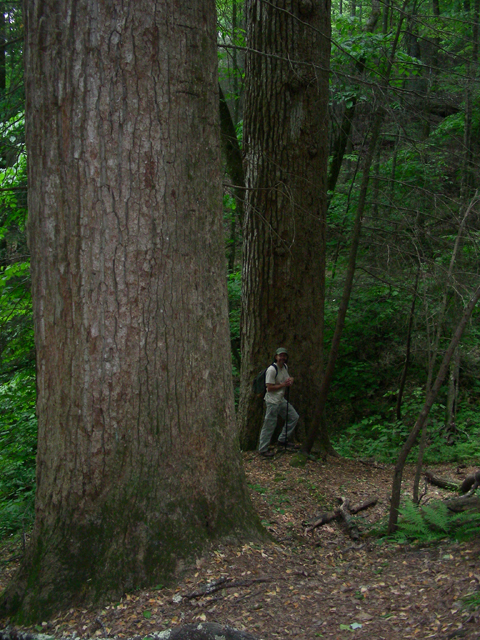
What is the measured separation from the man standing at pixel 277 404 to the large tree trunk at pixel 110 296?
3.68m

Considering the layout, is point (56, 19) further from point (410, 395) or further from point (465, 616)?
point (410, 395)

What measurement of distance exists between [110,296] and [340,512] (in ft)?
10.9

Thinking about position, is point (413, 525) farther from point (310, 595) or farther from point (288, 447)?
point (288, 447)

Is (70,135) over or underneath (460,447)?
over

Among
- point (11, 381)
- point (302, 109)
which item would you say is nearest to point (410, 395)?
point (302, 109)

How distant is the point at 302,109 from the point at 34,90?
4638mm

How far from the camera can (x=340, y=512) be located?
5543 mm

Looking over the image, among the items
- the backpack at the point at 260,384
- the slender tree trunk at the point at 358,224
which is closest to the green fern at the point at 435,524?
the slender tree trunk at the point at 358,224

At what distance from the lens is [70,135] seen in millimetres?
3658

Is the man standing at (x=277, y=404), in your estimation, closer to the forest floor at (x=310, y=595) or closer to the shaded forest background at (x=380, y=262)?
the shaded forest background at (x=380, y=262)

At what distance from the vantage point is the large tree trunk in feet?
11.9

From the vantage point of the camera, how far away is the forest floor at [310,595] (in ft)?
10.6

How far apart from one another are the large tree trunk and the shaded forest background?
7.87 feet

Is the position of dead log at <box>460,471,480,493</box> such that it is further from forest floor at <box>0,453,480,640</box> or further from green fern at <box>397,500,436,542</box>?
forest floor at <box>0,453,480,640</box>
